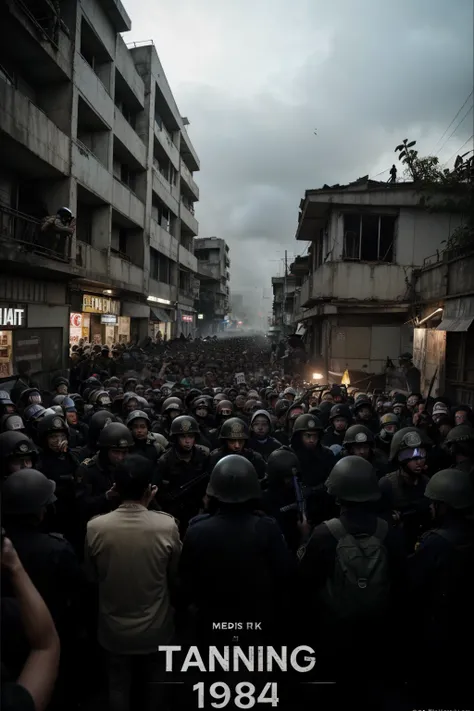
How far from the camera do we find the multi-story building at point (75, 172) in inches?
541

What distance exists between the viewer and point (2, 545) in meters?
1.77

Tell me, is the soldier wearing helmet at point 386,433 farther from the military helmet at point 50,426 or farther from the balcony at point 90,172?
the balcony at point 90,172

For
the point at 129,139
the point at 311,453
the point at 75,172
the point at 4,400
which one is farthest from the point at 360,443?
the point at 129,139

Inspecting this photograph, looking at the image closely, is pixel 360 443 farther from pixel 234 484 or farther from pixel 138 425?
pixel 138 425

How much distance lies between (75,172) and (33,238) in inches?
160

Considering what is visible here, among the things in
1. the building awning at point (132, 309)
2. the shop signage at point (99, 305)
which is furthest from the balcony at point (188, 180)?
the shop signage at point (99, 305)

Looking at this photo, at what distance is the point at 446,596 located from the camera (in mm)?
2943

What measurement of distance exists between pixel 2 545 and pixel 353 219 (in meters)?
20.6

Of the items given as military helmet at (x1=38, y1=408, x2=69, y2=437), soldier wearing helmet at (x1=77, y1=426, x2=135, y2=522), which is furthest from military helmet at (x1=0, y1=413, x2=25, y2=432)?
soldier wearing helmet at (x1=77, y1=426, x2=135, y2=522)

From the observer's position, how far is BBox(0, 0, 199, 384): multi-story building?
13.8 metres

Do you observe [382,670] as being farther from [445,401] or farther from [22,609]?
[445,401]

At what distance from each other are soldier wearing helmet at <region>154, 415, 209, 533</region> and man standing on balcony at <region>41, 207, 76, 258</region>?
1131cm

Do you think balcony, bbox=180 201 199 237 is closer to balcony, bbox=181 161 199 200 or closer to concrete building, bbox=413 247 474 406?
balcony, bbox=181 161 199 200

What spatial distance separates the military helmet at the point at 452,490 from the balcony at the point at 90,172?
57.4 ft
